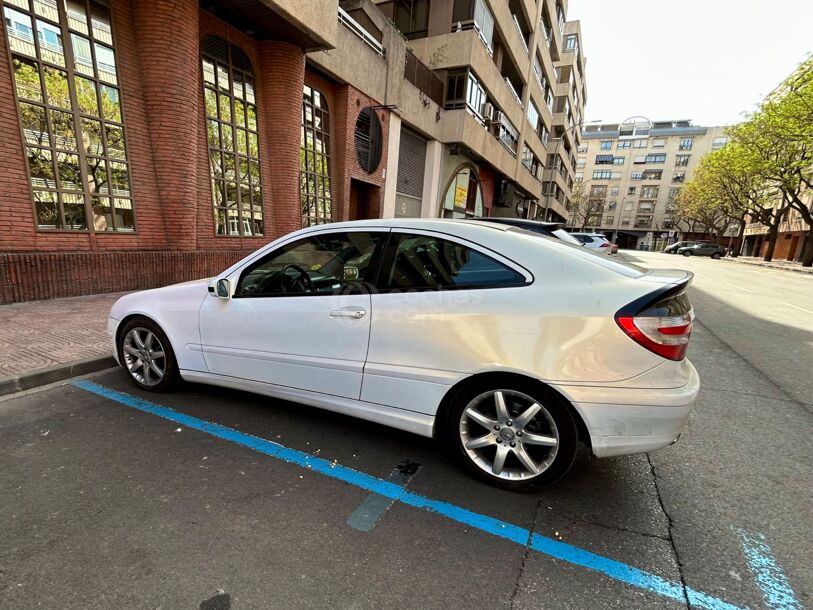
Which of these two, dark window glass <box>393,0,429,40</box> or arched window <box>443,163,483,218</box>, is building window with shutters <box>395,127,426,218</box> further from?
dark window glass <box>393,0,429,40</box>

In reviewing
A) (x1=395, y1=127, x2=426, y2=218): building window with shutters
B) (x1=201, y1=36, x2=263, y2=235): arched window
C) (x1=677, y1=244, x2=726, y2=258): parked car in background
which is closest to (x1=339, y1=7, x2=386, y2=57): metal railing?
A: (x1=395, y1=127, x2=426, y2=218): building window with shutters

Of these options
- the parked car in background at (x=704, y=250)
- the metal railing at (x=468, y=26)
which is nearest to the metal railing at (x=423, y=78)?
the metal railing at (x=468, y=26)

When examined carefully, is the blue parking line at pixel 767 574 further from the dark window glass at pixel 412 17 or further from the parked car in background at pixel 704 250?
the parked car in background at pixel 704 250

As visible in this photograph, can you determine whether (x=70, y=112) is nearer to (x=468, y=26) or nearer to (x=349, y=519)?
(x=349, y=519)

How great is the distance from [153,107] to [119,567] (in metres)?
8.04

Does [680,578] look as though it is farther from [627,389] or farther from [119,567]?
[119,567]

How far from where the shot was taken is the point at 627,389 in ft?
7.16

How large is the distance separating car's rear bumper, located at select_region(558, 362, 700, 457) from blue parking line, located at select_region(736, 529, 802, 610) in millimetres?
622

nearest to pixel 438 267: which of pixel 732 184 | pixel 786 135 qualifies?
pixel 786 135

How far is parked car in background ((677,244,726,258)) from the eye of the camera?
43.9 metres

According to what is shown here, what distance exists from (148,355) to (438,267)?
9.36 ft

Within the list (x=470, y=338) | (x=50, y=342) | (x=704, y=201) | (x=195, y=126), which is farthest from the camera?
(x=704, y=201)

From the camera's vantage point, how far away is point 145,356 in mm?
3688

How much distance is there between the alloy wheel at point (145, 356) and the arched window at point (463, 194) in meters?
15.8
